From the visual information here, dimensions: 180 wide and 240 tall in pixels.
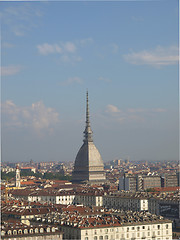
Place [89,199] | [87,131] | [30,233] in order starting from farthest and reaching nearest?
[87,131] → [89,199] → [30,233]

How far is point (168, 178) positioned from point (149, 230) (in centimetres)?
9198

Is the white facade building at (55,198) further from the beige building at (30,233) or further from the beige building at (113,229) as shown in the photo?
the beige building at (30,233)

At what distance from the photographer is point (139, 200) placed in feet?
282

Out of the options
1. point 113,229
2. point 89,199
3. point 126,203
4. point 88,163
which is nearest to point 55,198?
point 89,199

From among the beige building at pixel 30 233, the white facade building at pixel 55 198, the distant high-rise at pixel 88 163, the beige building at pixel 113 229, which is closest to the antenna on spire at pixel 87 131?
the distant high-rise at pixel 88 163

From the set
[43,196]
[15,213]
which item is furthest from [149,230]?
[43,196]

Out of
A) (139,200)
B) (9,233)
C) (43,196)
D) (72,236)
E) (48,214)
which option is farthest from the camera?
(43,196)

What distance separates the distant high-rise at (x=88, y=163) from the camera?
472ft

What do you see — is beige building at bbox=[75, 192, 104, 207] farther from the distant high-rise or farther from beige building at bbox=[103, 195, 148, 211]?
the distant high-rise

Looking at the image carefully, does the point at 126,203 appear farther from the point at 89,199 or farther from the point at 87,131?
the point at 87,131

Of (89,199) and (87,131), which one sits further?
(87,131)

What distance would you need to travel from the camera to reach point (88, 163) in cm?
14488

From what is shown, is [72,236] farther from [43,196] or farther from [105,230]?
[43,196]

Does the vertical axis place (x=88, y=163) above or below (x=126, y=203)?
above
